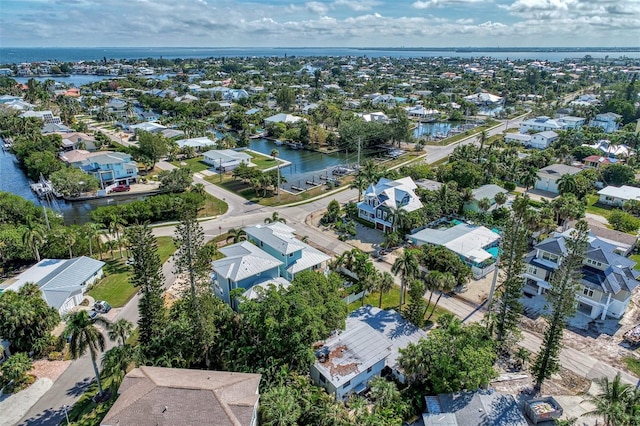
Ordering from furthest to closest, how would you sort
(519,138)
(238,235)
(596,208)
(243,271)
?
(519,138) < (596,208) < (238,235) < (243,271)

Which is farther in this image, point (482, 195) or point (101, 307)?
point (482, 195)

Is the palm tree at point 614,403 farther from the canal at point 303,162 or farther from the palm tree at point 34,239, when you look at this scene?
the canal at point 303,162

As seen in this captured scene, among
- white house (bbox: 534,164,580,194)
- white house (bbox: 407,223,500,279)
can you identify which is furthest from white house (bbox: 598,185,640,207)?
white house (bbox: 407,223,500,279)

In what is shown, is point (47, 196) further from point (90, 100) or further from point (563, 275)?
point (90, 100)

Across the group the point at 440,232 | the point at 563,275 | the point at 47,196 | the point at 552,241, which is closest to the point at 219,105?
the point at 47,196

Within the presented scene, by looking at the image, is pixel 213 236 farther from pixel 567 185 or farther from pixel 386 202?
pixel 567 185

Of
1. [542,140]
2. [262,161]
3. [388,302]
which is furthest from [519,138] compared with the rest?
[388,302]

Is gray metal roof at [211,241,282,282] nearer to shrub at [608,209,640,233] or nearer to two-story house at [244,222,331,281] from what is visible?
two-story house at [244,222,331,281]
